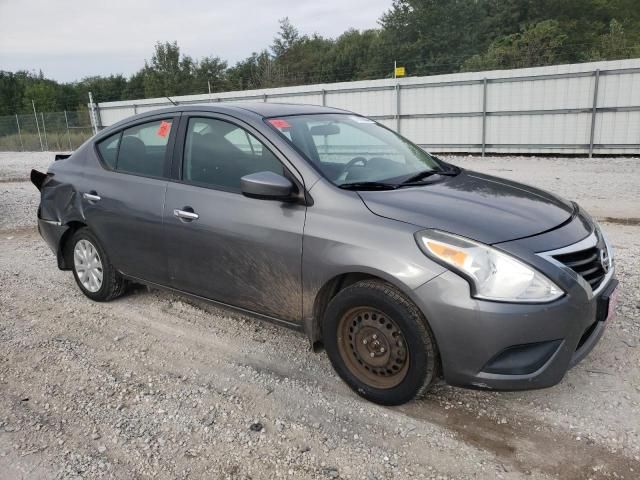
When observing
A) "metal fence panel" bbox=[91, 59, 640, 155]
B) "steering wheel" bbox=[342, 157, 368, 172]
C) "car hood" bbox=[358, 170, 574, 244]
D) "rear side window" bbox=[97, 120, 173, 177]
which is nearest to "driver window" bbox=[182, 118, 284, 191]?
"rear side window" bbox=[97, 120, 173, 177]

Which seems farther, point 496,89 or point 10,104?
point 10,104

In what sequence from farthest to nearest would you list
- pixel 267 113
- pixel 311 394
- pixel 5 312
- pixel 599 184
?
pixel 599 184, pixel 5 312, pixel 267 113, pixel 311 394

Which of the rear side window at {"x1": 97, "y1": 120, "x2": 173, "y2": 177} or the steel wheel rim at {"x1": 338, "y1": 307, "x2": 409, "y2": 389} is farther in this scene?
the rear side window at {"x1": 97, "y1": 120, "x2": 173, "y2": 177}

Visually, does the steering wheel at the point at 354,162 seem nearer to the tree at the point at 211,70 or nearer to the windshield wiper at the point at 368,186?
the windshield wiper at the point at 368,186

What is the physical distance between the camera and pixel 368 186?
314 centimetres

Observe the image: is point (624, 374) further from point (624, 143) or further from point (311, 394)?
point (624, 143)

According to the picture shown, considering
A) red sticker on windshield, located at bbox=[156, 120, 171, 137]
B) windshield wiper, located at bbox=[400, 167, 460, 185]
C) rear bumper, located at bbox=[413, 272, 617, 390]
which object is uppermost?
red sticker on windshield, located at bbox=[156, 120, 171, 137]

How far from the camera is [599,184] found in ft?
34.4

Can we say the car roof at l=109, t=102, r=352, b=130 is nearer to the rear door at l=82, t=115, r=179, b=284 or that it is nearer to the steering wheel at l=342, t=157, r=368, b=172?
the rear door at l=82, t=115, r=179, b=284

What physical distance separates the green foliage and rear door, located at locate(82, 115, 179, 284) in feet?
82.1

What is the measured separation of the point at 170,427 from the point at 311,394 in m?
0.82

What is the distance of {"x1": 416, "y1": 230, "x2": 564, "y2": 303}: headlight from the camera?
2475mm

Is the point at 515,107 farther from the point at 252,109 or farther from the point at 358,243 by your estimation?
the point at 358,243

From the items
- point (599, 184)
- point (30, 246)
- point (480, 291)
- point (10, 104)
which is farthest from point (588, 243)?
point (10, 104)
